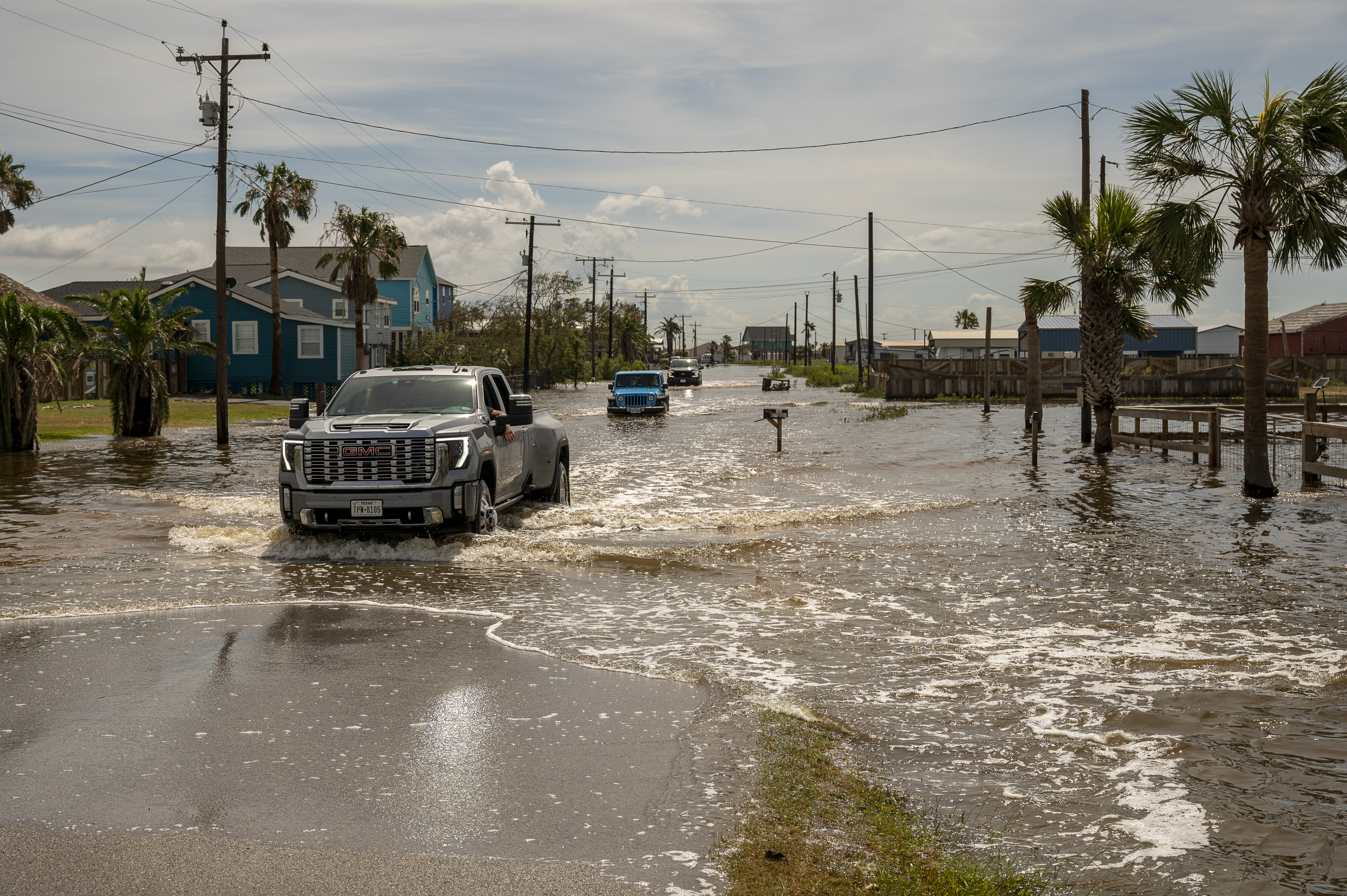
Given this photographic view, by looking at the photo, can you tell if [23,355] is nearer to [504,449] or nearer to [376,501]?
[504,449]

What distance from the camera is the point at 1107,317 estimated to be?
83.5ft

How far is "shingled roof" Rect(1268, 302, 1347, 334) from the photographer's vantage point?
8825 centimetres

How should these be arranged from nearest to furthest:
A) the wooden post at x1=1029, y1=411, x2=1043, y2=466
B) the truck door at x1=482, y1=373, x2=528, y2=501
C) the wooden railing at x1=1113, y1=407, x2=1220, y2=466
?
the truck door at x1=482, y1=373, x2=528, y2=501
the wooden post at x1=1029, y1=411, x2=1043, y2=466
the wooden railing at x1=1113, y1=407, x2=1220, y2=466

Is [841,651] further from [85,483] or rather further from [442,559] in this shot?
[85,483]

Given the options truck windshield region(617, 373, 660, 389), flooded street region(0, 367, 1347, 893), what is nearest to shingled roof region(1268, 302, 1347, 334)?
truck windshield region(617, 373, 660, 389)

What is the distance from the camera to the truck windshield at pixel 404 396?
13234 mm

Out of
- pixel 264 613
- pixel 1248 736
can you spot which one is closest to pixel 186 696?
pixel 264 613

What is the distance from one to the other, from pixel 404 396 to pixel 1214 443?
1658cm

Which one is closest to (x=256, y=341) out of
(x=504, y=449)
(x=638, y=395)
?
(x=638, y=395)

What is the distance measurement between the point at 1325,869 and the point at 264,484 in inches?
699

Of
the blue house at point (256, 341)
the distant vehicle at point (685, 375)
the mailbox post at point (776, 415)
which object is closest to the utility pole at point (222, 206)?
the mailbox post at point (776, 415)

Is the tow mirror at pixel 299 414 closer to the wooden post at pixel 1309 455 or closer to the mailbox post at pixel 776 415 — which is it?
the mailbox post at pixel 776 415

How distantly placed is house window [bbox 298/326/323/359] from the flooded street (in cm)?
3479

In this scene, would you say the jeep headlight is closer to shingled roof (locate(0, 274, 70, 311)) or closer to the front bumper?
the front bumper
